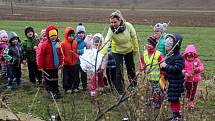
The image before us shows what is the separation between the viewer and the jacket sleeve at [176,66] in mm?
6379

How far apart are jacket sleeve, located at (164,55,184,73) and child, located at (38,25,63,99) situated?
2624 millimetres

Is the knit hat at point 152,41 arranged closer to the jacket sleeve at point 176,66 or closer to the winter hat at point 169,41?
the winter hat at point 169,41

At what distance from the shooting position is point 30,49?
9594mm

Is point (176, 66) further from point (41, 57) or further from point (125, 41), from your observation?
point (41, 57)

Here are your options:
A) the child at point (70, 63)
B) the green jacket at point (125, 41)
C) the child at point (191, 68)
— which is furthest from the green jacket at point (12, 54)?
the child at point (191, 68)

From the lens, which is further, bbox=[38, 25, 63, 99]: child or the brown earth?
the brown earth

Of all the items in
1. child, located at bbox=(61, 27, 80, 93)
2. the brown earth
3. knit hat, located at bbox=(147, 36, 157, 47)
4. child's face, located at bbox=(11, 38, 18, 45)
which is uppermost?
the brown earth

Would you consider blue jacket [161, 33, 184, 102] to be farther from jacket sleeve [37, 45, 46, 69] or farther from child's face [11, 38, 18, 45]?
child's face [11, 38, 18, 45]

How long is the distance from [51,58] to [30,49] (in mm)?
1565

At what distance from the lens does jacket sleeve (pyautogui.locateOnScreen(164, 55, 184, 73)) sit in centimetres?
638

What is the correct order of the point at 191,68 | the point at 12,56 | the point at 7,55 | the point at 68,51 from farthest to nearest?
the point at 12,56 < the point at 7,55 < the point at 68,51 < the point at 191,68

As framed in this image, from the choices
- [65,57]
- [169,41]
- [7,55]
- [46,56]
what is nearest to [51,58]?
[46,56]

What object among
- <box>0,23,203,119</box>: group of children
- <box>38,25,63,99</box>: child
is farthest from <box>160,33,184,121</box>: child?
<box>38,25,63,99</box>: child

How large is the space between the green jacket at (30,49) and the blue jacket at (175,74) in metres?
4.06
